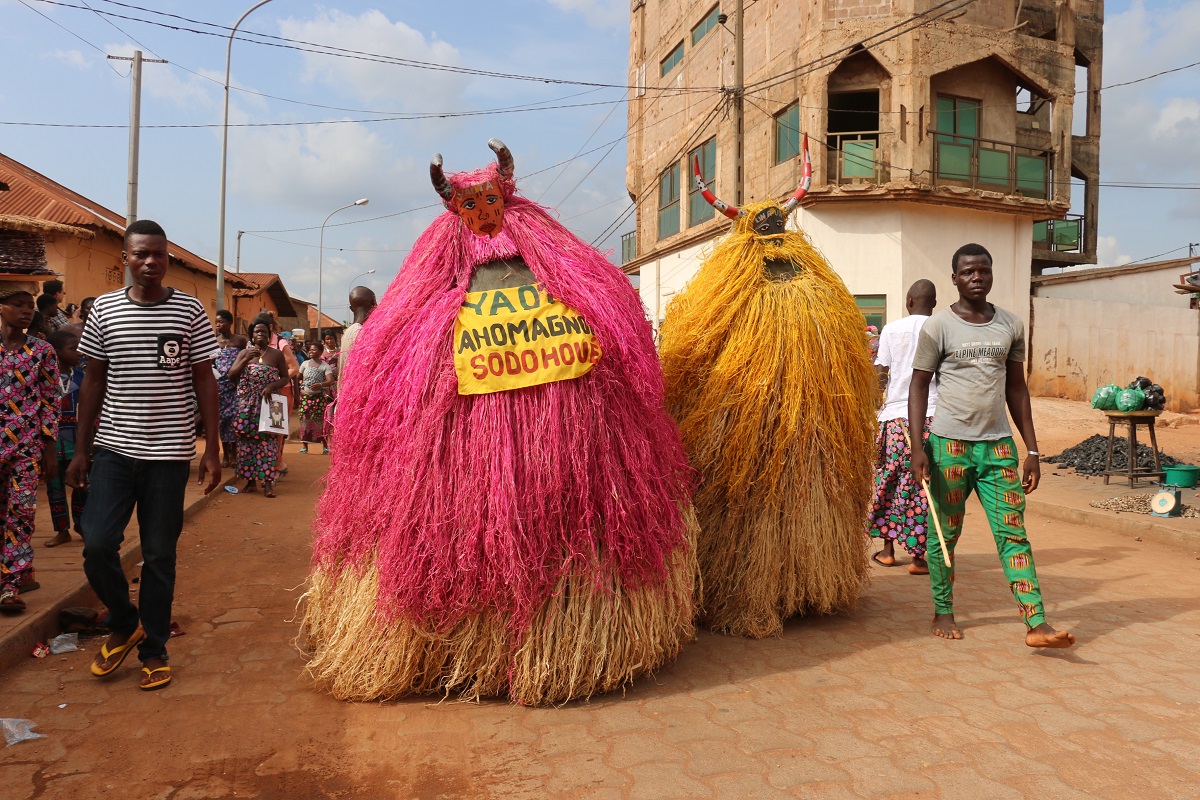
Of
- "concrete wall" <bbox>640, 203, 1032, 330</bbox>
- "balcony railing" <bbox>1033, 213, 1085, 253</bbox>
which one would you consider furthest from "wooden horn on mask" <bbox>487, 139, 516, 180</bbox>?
"balcony railing" <bbox>1033, 213, 1085, 253</bbox>

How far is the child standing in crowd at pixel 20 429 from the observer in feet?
14.6

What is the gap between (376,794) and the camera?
8.74ft

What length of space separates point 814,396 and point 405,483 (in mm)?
1964

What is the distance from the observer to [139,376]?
140 inches

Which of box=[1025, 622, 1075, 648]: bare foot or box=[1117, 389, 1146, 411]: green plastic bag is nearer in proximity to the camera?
box=[1025, 622, 1075, 648]: bare foot

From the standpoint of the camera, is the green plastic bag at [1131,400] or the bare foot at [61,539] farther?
the green plastic bag at [1131,400]

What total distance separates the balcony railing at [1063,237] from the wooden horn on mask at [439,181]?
23.5 meters

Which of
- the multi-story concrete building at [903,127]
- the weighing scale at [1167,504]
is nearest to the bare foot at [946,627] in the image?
the weighing scale at [1167,504]

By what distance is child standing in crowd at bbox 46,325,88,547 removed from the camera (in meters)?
5.67

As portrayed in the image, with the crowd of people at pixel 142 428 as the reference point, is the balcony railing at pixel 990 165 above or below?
above

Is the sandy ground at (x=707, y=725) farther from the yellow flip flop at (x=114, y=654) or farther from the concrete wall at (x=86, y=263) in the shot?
the concrete wall at (x=86, y=263)

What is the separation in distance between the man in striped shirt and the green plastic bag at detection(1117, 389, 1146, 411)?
28.3 feet

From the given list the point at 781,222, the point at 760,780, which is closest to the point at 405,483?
the point at 760,780

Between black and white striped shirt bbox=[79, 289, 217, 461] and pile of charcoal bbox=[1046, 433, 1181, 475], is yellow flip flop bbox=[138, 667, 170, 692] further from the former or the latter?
pile of charcoal bbox=[1046, 433, 1181, 475]
